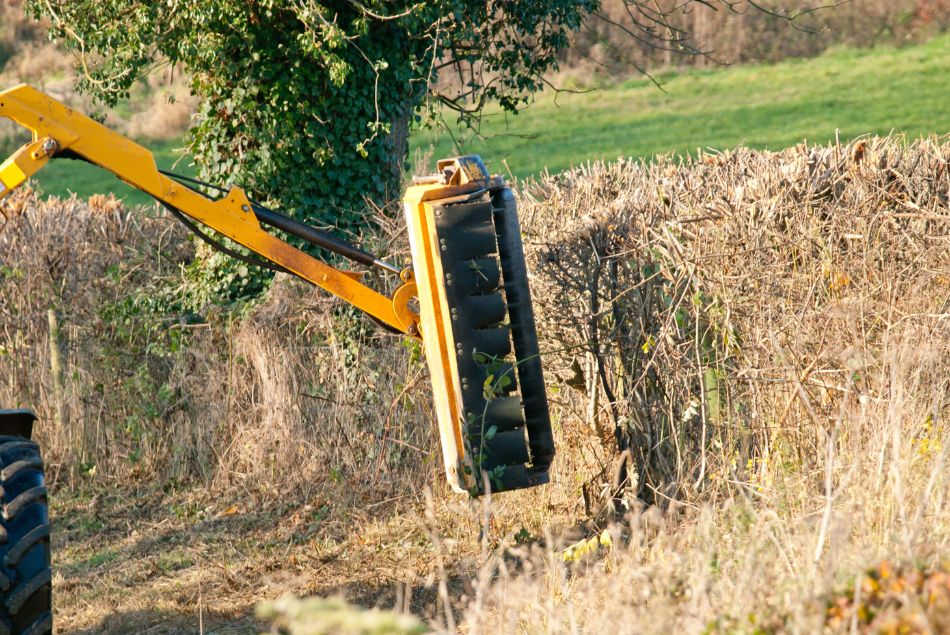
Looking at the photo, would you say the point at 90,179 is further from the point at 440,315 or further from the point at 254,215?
the point at 440,315

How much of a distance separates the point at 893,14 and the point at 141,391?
35.0m

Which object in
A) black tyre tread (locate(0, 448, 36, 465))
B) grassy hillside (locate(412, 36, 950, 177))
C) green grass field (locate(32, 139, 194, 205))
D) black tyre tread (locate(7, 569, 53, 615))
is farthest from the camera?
grassy hillside (locate(412, 36, 950, 177))

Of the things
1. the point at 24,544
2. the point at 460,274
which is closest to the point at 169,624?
the point at 24,544

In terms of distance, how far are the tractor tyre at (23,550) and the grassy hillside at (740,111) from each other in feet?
75.1

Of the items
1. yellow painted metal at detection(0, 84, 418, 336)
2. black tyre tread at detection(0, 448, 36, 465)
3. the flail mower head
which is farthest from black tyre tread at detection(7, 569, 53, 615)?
the flail mower head

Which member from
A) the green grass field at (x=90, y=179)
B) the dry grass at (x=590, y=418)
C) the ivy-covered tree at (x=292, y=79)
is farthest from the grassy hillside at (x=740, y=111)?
the dry grass at (x=590, y=418)

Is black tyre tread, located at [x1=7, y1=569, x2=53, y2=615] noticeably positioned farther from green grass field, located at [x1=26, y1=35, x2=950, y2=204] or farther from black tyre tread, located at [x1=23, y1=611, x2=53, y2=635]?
green grass field, located at [x1=26, y1=35, x2=950, y2=204]

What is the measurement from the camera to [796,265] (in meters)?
7.32

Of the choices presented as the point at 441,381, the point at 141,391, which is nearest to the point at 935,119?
the point at 141,391

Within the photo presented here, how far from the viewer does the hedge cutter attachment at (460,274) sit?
6227 mm

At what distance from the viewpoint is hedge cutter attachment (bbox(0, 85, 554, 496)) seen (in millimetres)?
6227

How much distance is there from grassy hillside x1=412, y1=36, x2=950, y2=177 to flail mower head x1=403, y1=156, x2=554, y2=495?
21862 millimetres

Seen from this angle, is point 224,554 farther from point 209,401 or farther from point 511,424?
point 511,424

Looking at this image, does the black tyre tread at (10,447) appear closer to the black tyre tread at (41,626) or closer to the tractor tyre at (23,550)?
the tractor tyre at (23,550)
